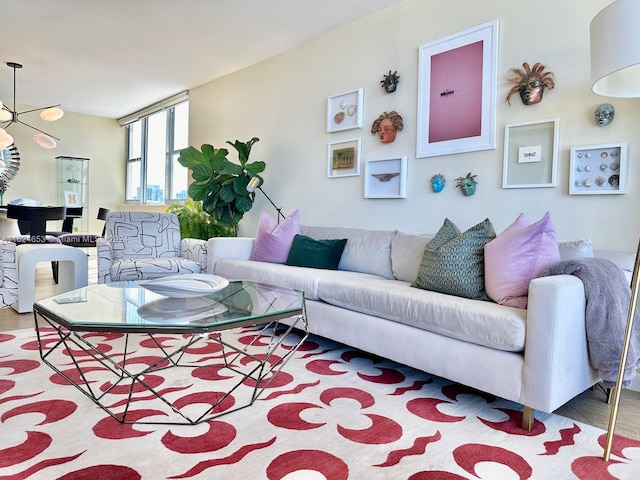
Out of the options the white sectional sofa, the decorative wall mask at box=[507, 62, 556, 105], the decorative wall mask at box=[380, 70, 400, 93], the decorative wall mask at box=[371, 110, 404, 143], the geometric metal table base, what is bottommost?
the geometric metal table base

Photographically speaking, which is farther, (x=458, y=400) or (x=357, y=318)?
(x=357, y=318)

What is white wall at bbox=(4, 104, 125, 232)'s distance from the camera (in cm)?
748

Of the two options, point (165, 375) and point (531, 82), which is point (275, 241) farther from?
point (531, 82)

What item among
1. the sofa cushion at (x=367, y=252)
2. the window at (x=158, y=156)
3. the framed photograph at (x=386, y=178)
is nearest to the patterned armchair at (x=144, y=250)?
the sofa cushion at (x=367, y=252)

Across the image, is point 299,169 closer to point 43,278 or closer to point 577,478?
point 43,278

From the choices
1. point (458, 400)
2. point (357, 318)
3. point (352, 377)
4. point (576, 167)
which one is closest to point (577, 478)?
point (458, 400)

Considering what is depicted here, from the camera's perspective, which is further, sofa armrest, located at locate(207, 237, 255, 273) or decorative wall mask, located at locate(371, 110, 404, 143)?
sofa armrest, located at locate(207, 237, 255, 273)

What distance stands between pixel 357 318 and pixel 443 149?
4.95ft

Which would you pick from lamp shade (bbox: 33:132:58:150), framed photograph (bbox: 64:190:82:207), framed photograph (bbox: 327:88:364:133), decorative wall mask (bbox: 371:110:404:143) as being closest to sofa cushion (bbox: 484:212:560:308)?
decorative wall mask (bbox: 371:110:404:143)

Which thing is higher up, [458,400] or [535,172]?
[535,172]

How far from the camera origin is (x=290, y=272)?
117 inches

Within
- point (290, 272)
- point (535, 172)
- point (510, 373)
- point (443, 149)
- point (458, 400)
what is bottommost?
point (458, 400)

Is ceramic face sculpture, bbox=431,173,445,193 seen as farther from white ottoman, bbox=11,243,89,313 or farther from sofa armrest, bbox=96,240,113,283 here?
white ottoman, bbox=11,243,89,313

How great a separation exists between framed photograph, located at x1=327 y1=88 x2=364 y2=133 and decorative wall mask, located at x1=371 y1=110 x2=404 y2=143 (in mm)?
195
